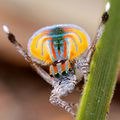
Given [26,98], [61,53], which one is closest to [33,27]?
[26,98]

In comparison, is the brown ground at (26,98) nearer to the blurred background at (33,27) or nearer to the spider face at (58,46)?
the blurred background at (33,27)

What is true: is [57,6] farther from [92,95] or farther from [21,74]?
[92,95]

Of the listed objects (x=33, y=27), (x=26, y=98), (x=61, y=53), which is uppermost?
(x=61, y=53)

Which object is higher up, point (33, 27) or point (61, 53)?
point (61, 53)

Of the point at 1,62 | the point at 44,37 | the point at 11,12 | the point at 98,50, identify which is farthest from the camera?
the point at 1,62

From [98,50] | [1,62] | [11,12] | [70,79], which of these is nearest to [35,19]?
[11,12]

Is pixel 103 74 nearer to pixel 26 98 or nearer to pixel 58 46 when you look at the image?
pixel 58 46
